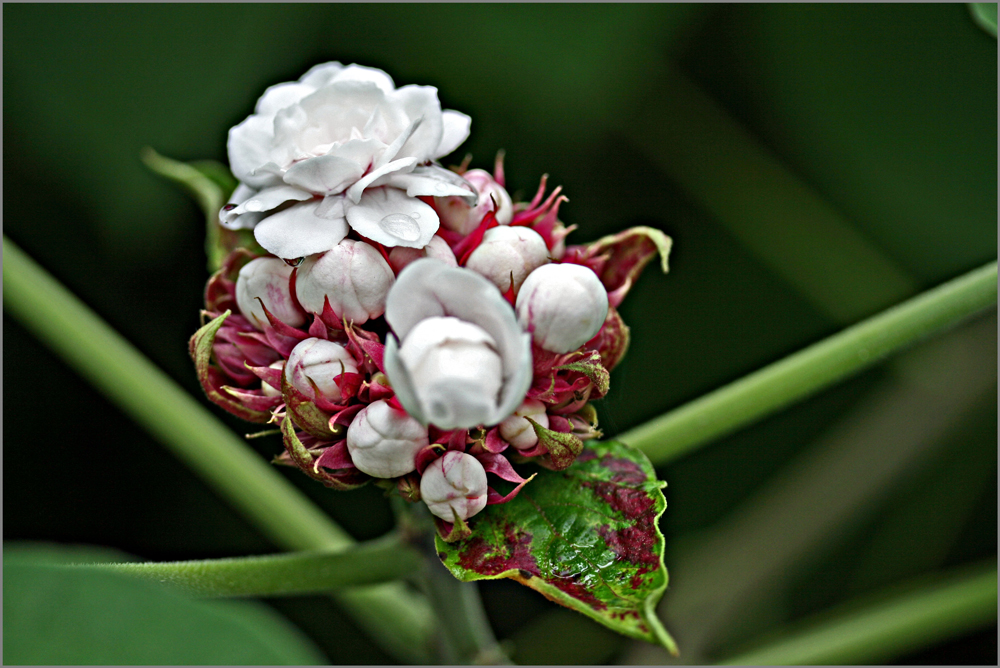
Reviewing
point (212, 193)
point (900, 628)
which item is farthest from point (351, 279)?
point (900, 628)

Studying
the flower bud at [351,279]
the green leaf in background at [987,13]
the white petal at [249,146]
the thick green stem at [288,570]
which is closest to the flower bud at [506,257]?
the flower bud at [351,279]

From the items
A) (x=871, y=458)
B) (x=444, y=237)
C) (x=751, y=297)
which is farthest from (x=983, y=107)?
(x=444, y=237)

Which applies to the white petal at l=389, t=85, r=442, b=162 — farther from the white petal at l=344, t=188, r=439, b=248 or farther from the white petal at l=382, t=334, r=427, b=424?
the white petal at l=382, t=334, r=427, b=424

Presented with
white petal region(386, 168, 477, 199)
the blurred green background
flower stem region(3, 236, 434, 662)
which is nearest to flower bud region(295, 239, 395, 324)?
white petal region(386, 168, 477, 199)

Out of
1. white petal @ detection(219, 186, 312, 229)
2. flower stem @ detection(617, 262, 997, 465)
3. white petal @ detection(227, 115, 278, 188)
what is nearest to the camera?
white petal @ detection(219, 186, 312, 229)

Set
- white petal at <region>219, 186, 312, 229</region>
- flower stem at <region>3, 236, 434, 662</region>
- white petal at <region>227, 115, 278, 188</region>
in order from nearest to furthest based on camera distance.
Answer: white petal at <region>219, 186, 312, 229</region>, white petal at <region>227, 115, 278, 188</region>, flower stem at <region>3, 236, 434, 662</region>

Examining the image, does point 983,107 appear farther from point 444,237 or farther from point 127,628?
point 127,628

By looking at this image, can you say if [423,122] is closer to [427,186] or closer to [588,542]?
[427,186]
